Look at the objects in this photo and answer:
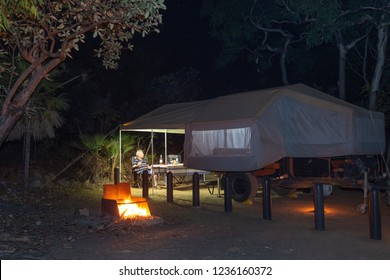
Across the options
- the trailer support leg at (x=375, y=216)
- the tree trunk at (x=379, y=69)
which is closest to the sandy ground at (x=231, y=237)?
the trailer support leg at (x=375, y=216)

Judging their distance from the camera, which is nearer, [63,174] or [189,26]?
[63,174]

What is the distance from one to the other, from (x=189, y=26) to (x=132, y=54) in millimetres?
12904

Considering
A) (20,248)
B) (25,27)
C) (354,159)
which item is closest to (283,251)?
(20,248)

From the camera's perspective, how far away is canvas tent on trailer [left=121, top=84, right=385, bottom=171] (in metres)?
11.4

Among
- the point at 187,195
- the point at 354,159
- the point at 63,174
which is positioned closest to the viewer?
the point at 354,159

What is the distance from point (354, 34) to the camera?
19844mm

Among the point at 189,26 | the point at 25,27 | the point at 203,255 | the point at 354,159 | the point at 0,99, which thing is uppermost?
the point at 189,26

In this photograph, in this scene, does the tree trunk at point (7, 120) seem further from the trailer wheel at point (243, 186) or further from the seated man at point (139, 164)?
the seated man at point (139, 164)

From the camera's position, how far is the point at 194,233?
8891mm

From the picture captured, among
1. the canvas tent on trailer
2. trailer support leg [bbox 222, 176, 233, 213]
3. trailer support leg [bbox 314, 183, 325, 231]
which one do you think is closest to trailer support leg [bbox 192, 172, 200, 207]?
the canvas tent on trailer

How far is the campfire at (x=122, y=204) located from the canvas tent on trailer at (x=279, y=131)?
2.78 m

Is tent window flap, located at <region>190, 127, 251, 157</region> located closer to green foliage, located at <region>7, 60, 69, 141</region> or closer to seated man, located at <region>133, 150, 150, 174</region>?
seated man, located at <region>133, 150, 150, 174</region>

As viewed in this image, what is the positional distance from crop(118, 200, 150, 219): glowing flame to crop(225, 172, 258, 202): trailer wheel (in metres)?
2.85

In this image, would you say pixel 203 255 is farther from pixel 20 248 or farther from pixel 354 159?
pixel 354 159
